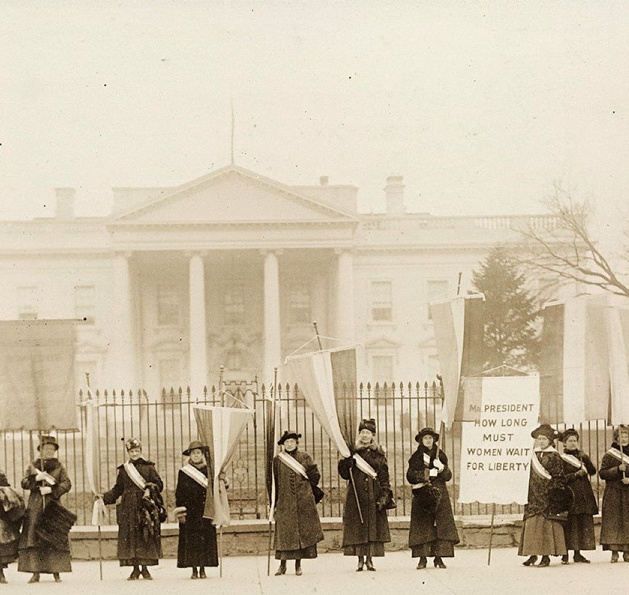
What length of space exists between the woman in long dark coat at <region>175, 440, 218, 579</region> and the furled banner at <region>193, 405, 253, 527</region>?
0.49 feet

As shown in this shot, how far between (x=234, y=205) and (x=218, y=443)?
3710 cm

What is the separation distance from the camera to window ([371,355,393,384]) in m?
50.9

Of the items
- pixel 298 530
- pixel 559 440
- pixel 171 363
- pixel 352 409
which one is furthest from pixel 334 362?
pixel 171 363

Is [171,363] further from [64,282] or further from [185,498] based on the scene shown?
[185,498]

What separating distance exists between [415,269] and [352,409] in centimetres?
4063

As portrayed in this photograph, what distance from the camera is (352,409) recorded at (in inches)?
448

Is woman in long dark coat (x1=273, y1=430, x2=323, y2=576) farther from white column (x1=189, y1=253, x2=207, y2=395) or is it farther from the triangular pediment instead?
the triangular pediment

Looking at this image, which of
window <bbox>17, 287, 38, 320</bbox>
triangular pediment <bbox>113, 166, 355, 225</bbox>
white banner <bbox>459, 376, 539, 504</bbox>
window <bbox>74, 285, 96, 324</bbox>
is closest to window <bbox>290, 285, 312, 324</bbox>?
triangular pediment <bbox>113, 166, 355, 225</bbox>

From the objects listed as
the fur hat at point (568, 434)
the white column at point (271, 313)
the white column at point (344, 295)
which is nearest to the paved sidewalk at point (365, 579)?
the fur hat at point (568, 434)

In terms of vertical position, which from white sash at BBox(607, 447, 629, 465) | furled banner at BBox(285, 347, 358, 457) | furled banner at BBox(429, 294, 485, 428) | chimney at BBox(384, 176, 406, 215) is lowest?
white sash at BBox(607, 447, 629, 465)

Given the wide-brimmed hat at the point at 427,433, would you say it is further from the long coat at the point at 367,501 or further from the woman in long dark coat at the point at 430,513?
the long coat at the point at 367,501

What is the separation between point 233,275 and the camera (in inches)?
2021

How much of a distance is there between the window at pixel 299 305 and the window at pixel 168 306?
5431 millimetres

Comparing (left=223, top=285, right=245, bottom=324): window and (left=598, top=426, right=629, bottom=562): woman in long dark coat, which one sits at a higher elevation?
(left=223, top=285, right=245, bottom=324): window
